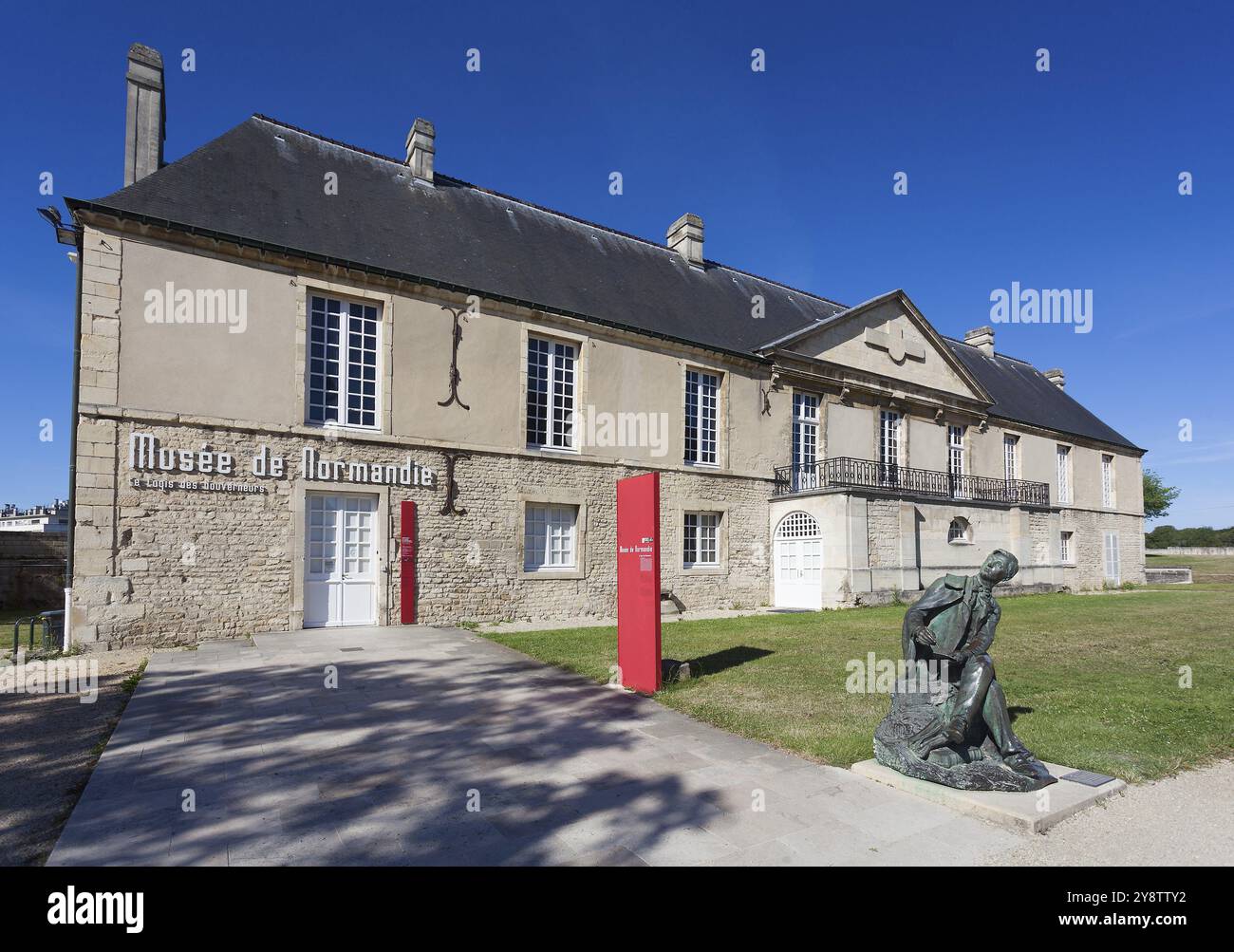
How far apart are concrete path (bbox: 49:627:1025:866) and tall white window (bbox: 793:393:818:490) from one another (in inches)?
508

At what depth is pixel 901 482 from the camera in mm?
21047

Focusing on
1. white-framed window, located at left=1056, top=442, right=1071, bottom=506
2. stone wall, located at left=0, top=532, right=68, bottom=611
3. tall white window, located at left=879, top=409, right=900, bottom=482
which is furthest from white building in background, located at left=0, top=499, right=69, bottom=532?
white-framed window, located at left=1056, top=442, right=1071, bottom=506

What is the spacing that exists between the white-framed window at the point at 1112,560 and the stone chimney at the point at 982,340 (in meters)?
9.50

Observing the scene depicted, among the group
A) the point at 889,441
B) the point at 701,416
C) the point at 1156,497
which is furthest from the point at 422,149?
the point at 1156,497

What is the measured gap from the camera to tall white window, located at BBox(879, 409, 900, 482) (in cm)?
2100

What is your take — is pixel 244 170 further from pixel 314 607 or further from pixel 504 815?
pixel 504 815

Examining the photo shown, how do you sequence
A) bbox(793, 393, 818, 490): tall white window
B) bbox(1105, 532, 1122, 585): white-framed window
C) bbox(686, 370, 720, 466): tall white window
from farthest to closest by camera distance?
bbox(1105, 532, 1122, 585): white-framed window
bbox(793, 393, 818, 490): tall white window
bbox(686, 370, 720, 466): tall white window

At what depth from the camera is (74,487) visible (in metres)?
10.1

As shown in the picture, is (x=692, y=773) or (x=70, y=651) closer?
(x=692, y=773)

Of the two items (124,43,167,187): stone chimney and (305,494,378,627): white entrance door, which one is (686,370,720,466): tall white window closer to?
(305,494,378,627): white entrance door

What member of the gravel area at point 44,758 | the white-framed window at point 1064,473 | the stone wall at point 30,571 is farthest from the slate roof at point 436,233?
the white-framed window at point 1064,473

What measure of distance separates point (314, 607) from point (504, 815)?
9319 mm

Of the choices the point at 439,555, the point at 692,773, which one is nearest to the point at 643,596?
the point at 692,773

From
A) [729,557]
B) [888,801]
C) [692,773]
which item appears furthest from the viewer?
[729,557]
